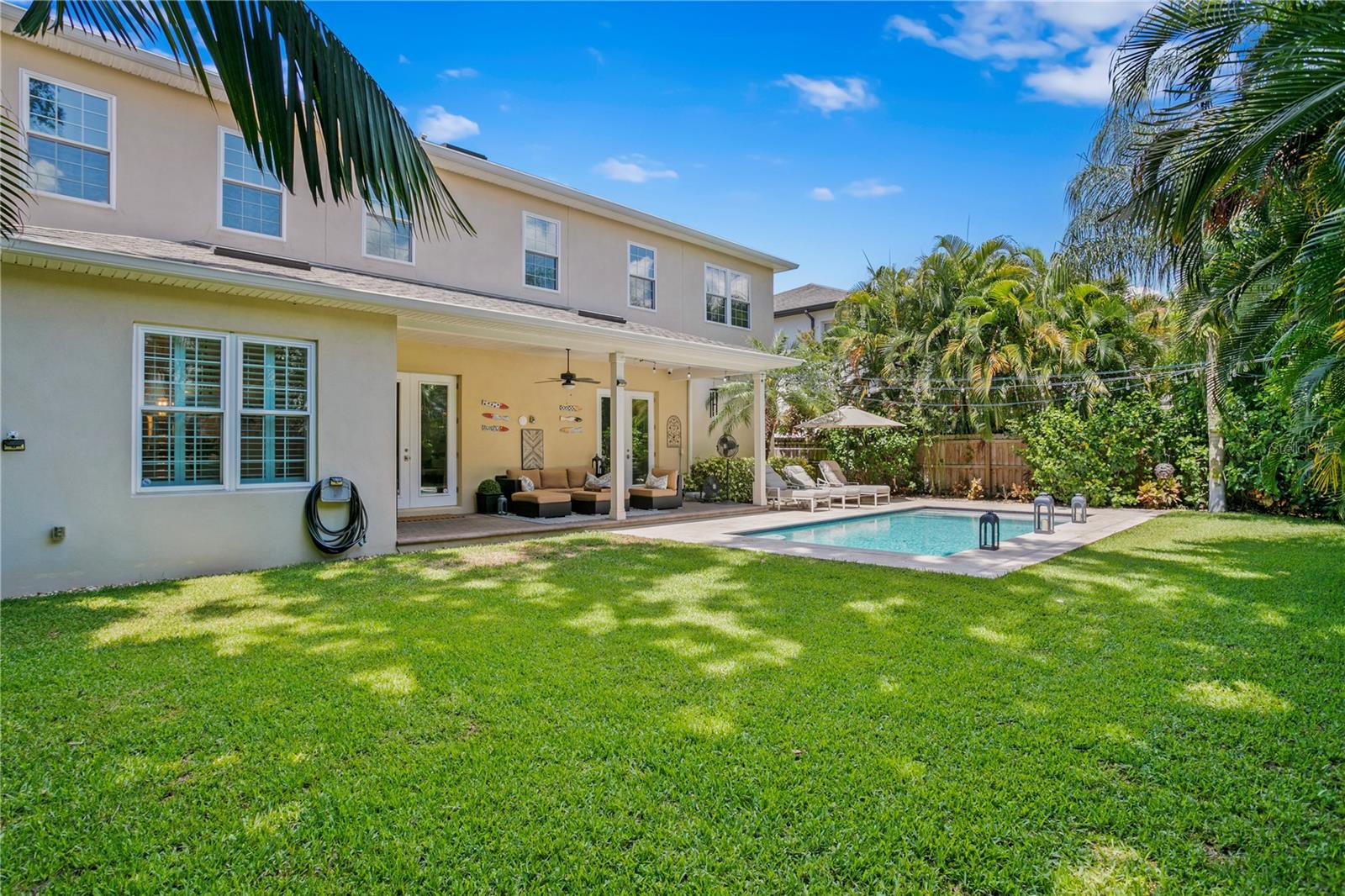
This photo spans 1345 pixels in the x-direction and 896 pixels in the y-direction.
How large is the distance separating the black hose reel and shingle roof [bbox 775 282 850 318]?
2184cm

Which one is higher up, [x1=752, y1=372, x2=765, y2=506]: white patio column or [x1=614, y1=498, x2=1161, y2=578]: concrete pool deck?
[x1=752, y1=372, x2=765, y2=506]: white patio column

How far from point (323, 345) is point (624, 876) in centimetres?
799

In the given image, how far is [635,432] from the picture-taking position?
16.9m

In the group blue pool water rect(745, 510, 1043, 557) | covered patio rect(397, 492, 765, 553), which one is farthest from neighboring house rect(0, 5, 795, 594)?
blue pool water rect(745, 510, 1043, 557)

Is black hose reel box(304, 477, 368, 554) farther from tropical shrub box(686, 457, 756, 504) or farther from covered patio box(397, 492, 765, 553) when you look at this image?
tropical shrub box(686, 457, 756, 504)

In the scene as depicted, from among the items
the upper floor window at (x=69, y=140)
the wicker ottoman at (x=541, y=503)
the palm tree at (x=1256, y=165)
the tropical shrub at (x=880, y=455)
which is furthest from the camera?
the tropical shrub at (x=880, y=455)

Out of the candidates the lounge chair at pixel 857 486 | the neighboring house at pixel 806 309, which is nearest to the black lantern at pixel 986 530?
the lounge chair at pixel 857 486

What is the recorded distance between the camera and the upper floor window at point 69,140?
8.65m

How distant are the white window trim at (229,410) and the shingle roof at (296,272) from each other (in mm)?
792

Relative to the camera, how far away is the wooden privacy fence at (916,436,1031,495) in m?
17.5

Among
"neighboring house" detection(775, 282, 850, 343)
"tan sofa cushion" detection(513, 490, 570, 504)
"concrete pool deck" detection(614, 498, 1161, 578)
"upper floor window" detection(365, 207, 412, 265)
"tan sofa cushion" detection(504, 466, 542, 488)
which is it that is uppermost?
"neighboring house" detection(775, 282, 850, 343)

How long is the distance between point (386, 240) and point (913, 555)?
10.1m

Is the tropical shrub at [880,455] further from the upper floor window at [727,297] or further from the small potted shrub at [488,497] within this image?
the small potted shrub at [488,497]

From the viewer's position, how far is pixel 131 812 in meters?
2.94
